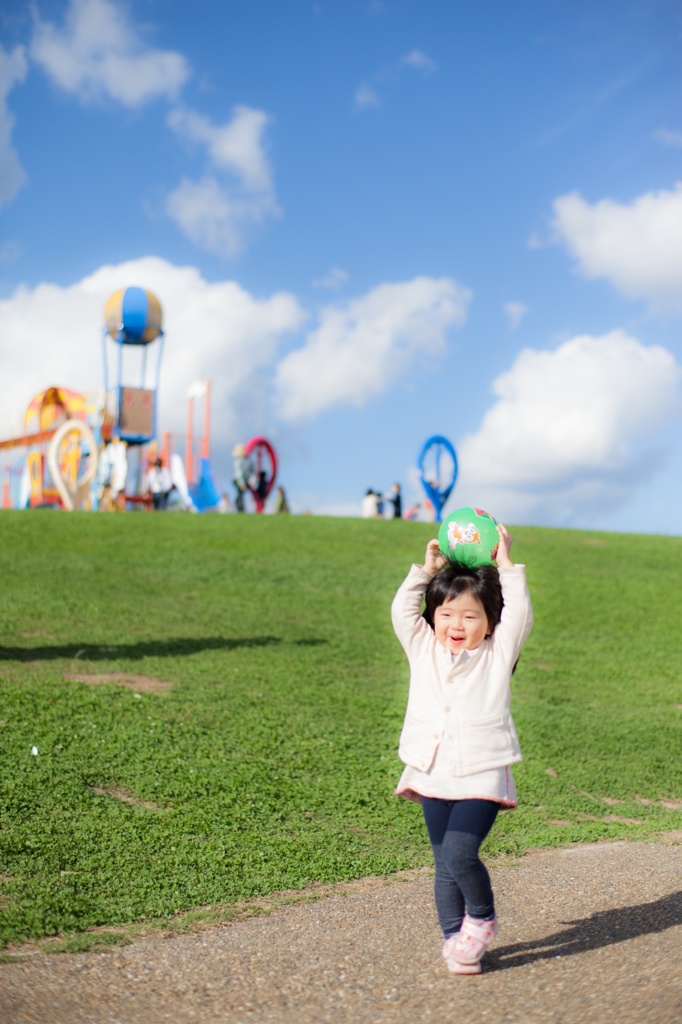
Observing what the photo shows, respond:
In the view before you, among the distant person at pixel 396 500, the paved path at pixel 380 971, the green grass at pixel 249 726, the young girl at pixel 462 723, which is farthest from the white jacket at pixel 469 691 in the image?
the distant person at pixel 396 500

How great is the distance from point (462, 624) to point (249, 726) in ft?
15.0

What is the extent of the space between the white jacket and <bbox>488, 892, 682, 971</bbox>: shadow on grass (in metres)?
0.79

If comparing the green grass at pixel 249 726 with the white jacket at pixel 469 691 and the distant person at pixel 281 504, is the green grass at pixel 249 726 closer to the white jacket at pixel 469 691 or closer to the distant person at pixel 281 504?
the white jacket at pixel 469 691

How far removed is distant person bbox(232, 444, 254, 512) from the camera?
2876cm

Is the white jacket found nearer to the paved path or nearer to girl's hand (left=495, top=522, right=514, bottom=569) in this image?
girl's hand (left=495, top=522, right=514, bottom=569)

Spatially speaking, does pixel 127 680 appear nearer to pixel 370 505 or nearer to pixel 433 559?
pixel 433 559

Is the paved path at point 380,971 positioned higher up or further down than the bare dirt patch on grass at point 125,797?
further down

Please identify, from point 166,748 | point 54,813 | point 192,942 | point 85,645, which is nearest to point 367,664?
point 85,645

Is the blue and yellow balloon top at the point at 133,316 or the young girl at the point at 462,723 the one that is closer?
the young girl at the point at 462,723

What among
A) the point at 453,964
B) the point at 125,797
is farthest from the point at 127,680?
the point at 453,964

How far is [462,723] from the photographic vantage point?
3.58m

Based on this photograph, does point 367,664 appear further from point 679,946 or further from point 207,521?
point 207,521

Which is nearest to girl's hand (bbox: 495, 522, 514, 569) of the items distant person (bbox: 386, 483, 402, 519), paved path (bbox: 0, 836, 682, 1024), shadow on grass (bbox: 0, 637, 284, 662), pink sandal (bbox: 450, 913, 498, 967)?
pink sandal (bbox: 450, 913, 498, 967)

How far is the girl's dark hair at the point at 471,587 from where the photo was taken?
376 cm
